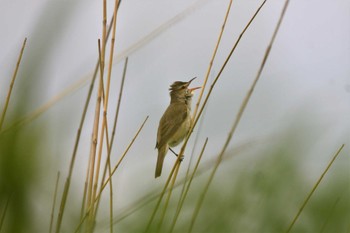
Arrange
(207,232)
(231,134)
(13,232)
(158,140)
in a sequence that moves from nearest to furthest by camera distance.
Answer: (13,232)
(207,232)
(231,134)
(158,140)

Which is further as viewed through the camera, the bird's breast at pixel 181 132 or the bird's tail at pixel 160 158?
the bird's breast at pixel 181 132

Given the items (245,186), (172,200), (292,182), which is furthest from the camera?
(292,182)

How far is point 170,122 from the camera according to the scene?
4.54 meters

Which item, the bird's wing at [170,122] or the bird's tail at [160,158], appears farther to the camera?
the bird's wing at [170,122]

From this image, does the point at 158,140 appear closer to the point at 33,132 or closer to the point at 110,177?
the point at 110,177

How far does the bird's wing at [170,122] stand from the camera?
4457mm

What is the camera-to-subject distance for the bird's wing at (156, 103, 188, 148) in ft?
14.6

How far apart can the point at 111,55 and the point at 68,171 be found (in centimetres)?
53

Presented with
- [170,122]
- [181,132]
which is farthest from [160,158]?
[170,122]

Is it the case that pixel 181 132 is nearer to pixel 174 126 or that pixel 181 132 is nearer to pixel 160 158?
pixel 174 126

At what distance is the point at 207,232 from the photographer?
1.73 meters

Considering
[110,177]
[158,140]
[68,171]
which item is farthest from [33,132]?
[158,140]

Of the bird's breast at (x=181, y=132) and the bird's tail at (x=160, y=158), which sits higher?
the bird's breast at (x=181, y=132)

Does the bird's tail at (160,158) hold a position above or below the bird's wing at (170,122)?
below
